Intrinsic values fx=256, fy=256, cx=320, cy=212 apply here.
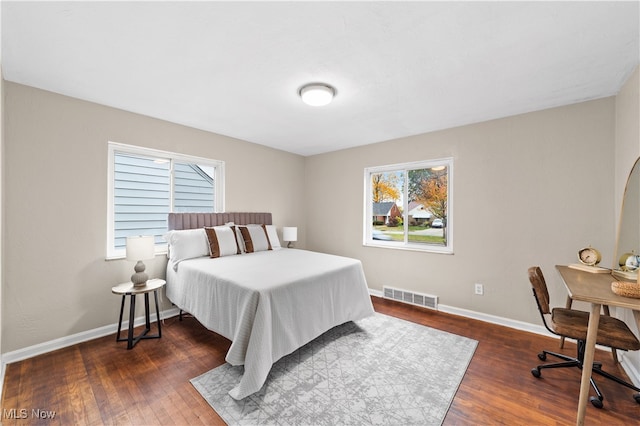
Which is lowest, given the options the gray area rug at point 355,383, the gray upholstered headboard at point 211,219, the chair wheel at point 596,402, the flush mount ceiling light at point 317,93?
the gray area rug at point 355,383

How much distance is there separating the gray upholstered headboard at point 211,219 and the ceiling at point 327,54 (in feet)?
4.29

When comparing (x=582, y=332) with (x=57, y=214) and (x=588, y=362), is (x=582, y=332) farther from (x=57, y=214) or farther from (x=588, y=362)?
(x=57, y=214)

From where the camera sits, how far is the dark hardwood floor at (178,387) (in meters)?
1.67

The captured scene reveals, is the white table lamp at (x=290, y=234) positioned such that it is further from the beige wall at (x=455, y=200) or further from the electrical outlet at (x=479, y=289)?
the electrical outlet at (x=479, y=289)

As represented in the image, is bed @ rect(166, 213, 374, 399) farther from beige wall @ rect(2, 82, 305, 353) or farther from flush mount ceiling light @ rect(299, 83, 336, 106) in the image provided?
flush mount ceiling light @ rect(299, 83, 336, 106)

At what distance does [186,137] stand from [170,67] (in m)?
1.54

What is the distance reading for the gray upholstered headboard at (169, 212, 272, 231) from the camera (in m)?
3.29

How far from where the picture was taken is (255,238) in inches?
146

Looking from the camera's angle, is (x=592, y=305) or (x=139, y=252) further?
(x=139, y=252)

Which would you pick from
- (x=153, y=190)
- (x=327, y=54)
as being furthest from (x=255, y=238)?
(x=327, y=54)

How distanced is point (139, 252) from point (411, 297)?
3.46 metres

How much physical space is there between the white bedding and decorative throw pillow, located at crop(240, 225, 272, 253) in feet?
1.24

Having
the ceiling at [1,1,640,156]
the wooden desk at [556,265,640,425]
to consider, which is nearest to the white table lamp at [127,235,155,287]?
the ceiling at [1,1,640,156]

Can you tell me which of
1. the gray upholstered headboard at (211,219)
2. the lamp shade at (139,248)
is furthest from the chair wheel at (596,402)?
the gray upholstered headboard at (211,219)
